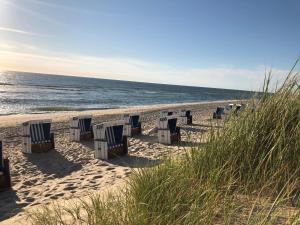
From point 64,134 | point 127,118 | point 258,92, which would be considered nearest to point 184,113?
point 127,118

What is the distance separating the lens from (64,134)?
12.5 meters

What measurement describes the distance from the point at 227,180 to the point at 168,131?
21.9 ft

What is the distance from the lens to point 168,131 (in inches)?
401

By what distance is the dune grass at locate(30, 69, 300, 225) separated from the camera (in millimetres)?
2738

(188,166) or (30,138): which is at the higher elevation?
(188,166)

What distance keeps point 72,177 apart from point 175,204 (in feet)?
13.8

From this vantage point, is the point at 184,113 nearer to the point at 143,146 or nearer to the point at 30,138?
the point at 143,146

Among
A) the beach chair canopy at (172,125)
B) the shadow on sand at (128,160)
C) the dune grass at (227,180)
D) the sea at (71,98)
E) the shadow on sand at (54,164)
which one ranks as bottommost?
the sea at (71,98)

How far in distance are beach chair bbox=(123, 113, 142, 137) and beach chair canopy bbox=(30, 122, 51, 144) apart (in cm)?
288

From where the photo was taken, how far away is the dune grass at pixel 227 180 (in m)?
2.74

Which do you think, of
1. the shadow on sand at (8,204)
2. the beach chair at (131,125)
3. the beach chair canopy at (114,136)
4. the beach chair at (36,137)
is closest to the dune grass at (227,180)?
the shadow on sand at (8,204)

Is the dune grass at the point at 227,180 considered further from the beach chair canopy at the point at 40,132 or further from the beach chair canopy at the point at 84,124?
the beach chair canopy at the point at 84,124

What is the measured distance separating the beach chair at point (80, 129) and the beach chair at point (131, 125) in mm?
1262

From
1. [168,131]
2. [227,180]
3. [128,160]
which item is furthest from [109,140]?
[227,180]
